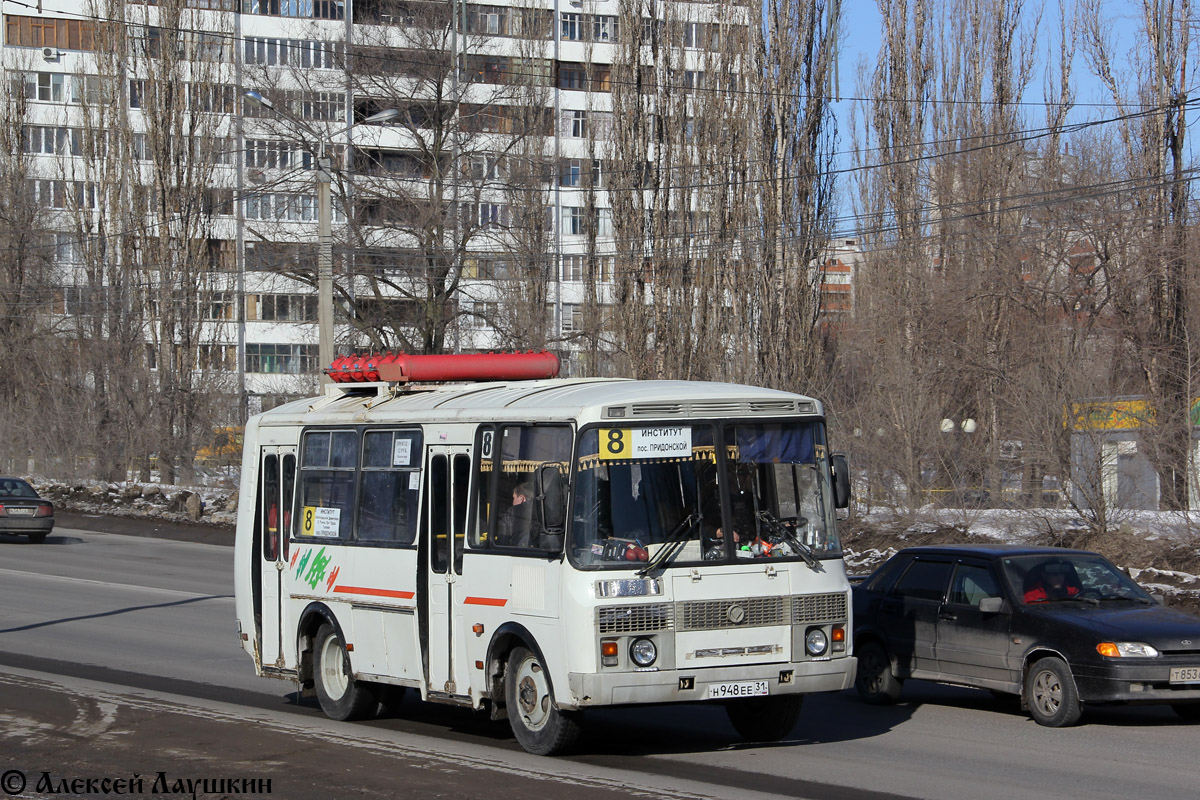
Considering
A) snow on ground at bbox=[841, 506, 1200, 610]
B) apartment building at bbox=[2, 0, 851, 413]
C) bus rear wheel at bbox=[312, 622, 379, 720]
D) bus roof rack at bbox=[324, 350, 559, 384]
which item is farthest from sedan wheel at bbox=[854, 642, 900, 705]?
apartment building at bbox=[2, 0, 851, 413]

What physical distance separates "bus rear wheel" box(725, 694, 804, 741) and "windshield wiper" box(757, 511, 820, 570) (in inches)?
43.1

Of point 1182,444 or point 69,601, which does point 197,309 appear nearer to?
point 69,601

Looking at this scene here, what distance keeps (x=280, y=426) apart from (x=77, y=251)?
42668mm

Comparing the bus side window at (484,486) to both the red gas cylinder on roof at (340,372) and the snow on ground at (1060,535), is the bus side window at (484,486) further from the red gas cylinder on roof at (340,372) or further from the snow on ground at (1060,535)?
the snow on ground at (1060,535)

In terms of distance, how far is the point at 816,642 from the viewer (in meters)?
9.56

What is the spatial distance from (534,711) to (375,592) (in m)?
2.08

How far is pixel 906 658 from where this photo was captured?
1212 cm

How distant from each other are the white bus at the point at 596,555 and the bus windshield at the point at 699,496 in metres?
0.01

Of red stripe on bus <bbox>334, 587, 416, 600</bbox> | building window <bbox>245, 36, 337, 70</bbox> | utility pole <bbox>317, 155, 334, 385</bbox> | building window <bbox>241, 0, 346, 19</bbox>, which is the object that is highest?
building window <bbox>241, 0, 346, 19</bbox>

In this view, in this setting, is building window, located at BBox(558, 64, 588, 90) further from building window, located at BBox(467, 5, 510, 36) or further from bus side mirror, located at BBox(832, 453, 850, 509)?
bus side mirror, located at BBox(832, 453, 850, 509)

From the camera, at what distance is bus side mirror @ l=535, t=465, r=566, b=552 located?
9.25 m

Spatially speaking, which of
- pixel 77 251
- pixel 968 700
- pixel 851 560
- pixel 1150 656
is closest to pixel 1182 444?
pixel 851 560

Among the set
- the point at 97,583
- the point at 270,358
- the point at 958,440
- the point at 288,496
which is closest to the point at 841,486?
the point at 288,496

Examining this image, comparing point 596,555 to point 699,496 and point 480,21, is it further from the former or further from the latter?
point 480,21
